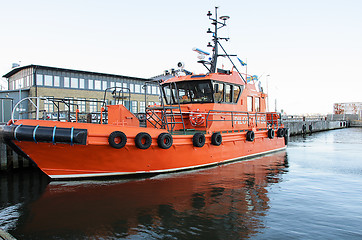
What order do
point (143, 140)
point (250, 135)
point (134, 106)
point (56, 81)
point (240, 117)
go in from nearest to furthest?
point (143, 140) < point (250, 135) < point (240, 117) < point (56, 81) < point (134, 106)

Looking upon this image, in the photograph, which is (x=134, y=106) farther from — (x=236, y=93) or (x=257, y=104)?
(x=236, y=93)

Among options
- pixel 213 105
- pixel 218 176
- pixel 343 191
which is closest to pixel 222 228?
pixel 218 176

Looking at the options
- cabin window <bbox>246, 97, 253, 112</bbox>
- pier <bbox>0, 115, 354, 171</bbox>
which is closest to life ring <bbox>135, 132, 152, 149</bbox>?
pier <bbox>0, 115, 354, 171</bbox>

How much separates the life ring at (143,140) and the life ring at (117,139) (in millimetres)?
334

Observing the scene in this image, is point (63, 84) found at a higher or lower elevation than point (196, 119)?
higher

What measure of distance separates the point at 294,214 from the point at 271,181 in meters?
2.47

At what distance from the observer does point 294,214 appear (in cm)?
473

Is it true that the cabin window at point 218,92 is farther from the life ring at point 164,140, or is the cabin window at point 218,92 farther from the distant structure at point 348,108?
the distant structure at point 348,108

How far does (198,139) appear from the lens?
7.38m

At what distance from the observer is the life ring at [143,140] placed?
625 cm

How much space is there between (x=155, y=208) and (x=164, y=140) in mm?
2077

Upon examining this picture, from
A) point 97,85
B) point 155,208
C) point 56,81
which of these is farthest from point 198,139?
point 97,85

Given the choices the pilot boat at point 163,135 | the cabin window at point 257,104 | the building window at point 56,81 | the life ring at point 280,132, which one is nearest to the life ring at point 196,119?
the pilot boat at point 163,135

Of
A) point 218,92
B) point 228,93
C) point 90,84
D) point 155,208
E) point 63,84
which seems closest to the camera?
point 155,208
